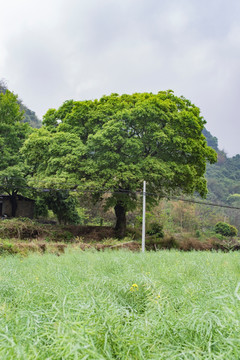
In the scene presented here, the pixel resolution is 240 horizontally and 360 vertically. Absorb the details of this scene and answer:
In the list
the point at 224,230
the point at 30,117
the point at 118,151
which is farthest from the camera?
the point at 30,117

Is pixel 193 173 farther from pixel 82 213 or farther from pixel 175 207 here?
pixel 82 213

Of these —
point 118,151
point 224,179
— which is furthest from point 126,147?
point 224,179

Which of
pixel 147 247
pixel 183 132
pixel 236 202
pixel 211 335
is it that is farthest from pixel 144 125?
pixel 236 202

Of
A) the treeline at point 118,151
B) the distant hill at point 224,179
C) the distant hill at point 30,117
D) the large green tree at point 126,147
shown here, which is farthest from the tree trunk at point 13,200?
the distant hill at point 224,179

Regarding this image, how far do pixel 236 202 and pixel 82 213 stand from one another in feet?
81.4

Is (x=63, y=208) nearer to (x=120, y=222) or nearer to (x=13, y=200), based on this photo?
(x=13, y=200)

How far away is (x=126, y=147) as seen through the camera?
14.5m

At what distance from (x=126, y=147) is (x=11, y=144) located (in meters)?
8.40

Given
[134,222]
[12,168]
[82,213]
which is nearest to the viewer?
[12,168]

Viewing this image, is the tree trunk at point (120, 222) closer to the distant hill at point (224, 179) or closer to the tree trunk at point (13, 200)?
the tree trunk at point (13, 200)

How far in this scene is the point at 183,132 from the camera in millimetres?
15555

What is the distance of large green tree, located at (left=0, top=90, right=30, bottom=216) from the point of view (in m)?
17.3

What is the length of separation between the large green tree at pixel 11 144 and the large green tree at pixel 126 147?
5.20 feet

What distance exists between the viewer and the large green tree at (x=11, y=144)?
17.3m
